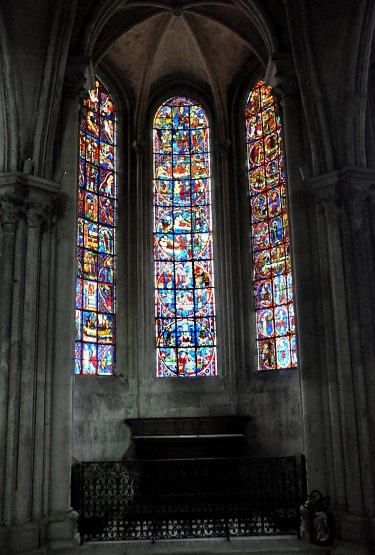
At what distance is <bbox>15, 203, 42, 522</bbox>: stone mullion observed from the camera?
26.6 feet

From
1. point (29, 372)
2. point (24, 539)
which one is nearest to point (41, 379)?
point (29, 372)

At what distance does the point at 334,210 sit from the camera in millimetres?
9172

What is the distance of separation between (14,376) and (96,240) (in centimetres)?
529

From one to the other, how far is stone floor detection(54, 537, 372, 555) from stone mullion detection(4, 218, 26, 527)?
3.43 ft

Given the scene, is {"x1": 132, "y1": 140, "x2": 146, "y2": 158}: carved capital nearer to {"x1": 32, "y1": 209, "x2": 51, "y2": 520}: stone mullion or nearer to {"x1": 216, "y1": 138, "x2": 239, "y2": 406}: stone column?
{"x1": 216, "y1": 138, "x2": 239, "y2": 406}: stone column

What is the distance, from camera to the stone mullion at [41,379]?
27.2 feet

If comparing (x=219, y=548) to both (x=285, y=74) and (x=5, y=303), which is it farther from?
(x=285, y=74)

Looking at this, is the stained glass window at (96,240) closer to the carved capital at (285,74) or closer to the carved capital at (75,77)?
the carved capital at (75,77)

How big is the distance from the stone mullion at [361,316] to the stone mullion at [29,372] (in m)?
4.31

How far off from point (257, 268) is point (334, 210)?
13.9 feet

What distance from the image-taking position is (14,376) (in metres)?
8.31

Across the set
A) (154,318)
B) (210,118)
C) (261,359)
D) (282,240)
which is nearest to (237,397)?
(261,359)

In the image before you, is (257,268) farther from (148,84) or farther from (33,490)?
(33,490)

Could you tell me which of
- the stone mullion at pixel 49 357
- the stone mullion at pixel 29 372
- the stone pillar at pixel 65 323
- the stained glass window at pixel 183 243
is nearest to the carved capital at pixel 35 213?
the stone mullion at pixel 29 372
